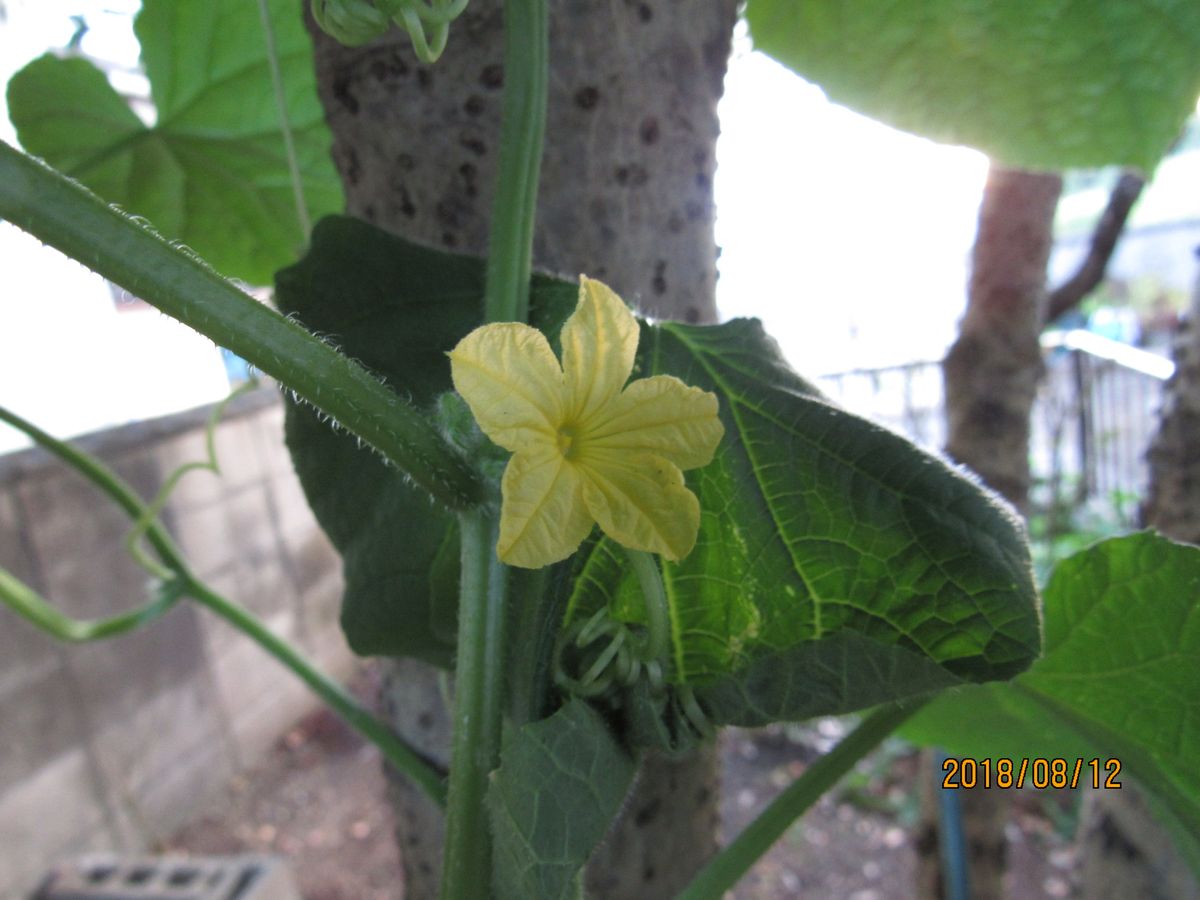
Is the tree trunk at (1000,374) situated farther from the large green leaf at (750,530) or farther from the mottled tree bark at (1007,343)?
the large green leaf at (750,530)

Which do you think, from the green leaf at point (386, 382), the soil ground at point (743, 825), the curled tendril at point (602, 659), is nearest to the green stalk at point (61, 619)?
the green leaf at point (386, 382)

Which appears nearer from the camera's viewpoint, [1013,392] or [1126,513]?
[1013,392]

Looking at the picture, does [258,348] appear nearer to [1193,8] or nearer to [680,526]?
[680,526]

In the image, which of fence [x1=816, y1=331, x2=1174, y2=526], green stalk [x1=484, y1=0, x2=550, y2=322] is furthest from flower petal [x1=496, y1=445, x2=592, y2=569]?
fence [x1=816, y1=331, x2=1174, y2=526]

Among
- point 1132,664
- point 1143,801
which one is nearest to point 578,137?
point 1132,664

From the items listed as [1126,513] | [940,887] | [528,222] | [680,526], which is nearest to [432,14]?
[528,222]

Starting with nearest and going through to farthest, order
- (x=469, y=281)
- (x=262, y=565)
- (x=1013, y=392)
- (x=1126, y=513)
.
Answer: (x=469, y=281) < (x=1013, y=392) < (x=262, y=565) < (x=1126, y=513)

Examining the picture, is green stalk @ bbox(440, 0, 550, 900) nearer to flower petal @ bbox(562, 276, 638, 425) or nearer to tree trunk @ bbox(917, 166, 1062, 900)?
flower petal @ bbox(562, 276, 638, 425)
